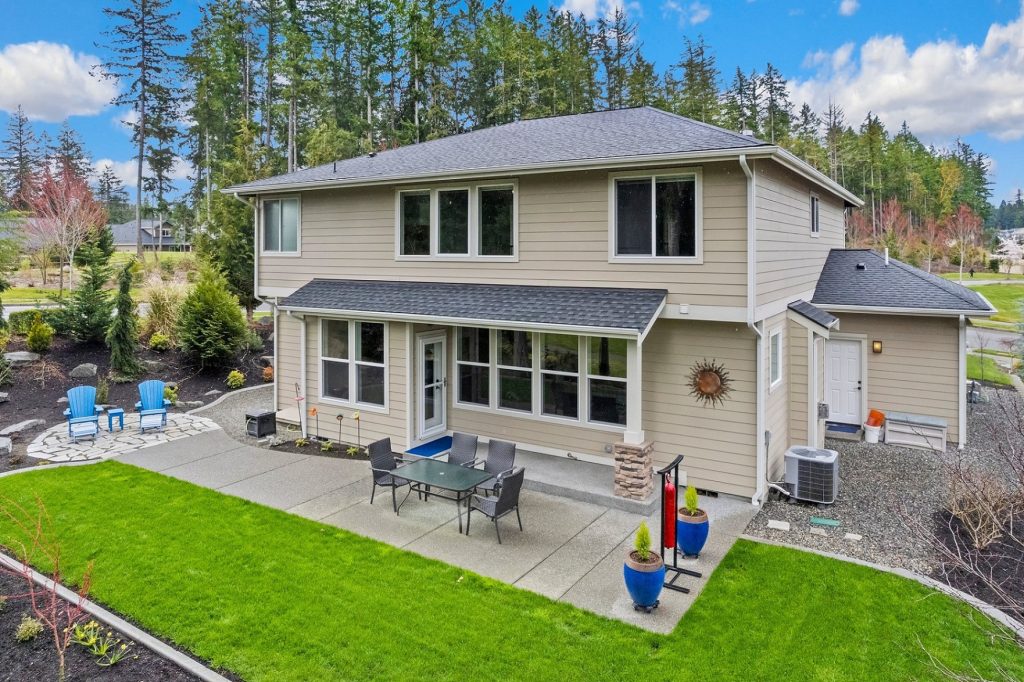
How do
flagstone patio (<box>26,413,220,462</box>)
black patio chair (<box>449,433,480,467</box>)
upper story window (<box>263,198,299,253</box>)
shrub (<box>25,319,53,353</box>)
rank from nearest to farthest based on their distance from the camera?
black patio chair (<box>449,433,480,467</box>), flagstone patio (<box>26,413,220,462</box>), upper story window (<box>263,198,299,253</box>), shrub (<box>25,319,53,353</box>)

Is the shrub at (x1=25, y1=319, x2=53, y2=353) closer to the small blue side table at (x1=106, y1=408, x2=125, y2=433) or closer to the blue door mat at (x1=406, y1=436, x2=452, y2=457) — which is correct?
the small blue side table at (x1=106, y1=408, x2=125, y2=433)

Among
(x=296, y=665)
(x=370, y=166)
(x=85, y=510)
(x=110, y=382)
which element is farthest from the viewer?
(x=110, y=382)

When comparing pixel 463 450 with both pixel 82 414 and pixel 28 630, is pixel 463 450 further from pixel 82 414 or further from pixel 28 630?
pixel 82 414

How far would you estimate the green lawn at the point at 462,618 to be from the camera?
5.07 meters

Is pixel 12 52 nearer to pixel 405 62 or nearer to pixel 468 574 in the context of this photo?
pixel 405 62

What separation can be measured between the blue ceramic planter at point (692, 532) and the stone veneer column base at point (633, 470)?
5.10ft

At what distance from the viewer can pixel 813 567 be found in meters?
6.81

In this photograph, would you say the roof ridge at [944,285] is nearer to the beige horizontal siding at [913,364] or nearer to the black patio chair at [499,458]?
the beige horizontal siding at [913,364]

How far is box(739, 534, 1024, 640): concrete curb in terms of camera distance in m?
5.39

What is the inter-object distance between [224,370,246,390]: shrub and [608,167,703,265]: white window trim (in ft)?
37.1

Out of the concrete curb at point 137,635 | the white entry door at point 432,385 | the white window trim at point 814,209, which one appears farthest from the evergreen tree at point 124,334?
the white window trim at point 814,209

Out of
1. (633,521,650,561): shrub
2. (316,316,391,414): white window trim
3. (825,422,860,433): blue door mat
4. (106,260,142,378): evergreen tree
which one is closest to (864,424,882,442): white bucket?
(825,422,860,433): blue door mat

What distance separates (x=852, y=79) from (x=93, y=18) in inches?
2144

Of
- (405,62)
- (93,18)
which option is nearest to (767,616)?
(405,62)
